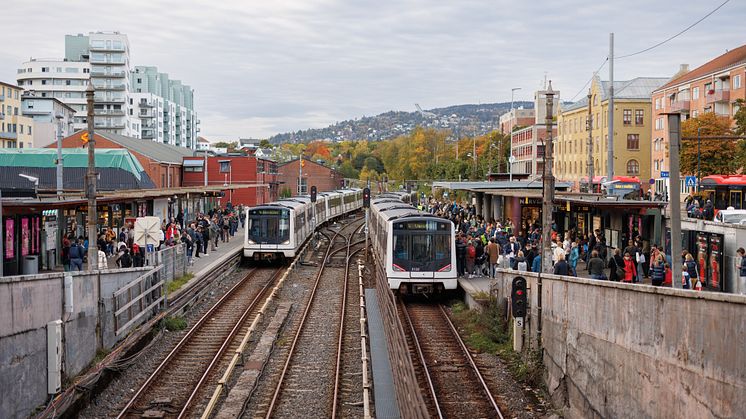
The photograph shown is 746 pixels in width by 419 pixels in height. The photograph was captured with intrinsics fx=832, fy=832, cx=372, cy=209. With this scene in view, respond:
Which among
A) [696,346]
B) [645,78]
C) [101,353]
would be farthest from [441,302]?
[645,78]

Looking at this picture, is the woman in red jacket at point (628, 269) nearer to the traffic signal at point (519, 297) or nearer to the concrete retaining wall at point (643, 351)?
the traffic signal at point (519, 297)

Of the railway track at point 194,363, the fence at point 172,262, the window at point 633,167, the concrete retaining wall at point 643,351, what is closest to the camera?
the concrete retaining wall at point 643,351

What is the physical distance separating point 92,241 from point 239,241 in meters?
22.9

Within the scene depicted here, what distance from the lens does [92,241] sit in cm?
1966

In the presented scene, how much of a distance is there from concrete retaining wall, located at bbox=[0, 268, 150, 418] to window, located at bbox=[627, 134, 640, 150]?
59.0 m

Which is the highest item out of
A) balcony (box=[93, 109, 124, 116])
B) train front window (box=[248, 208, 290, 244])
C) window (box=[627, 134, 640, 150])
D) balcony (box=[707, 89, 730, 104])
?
balcony (box=[93, 109, 124, 116])

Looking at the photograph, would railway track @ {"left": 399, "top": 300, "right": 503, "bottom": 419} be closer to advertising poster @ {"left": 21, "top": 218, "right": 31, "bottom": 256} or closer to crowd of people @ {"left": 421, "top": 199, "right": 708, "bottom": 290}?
crowd of people @ {"left": 421, "top": 199, "right": 708, "bottom": 290}

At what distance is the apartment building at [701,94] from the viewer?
5238 cm

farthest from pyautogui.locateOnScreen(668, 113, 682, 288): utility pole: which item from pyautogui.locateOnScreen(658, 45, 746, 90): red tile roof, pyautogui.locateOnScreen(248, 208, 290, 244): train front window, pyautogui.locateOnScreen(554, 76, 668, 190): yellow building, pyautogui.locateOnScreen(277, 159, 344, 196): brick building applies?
pyautogui.locateOnScreen(277, 159, 344, 196): brick building

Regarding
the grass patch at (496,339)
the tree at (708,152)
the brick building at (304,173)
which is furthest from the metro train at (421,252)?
the brick building at (304,173)

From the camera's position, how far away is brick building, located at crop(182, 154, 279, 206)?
66688mm

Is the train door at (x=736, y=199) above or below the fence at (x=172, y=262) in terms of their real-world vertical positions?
above

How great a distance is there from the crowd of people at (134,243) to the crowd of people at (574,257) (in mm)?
9739

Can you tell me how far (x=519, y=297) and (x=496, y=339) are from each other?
7.08 feet
